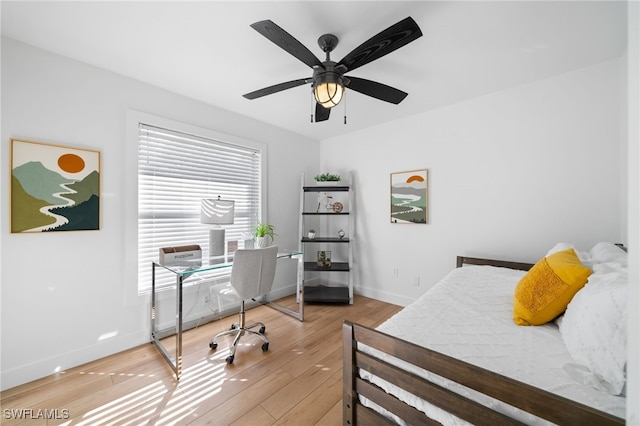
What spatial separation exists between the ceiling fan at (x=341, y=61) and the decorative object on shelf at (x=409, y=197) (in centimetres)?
142

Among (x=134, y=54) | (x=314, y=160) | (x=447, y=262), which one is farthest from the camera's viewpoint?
(x=314, y=160)

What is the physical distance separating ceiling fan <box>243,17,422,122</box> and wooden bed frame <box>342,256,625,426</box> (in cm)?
142

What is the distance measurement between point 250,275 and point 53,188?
5.34 feet

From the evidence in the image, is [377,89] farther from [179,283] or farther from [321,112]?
[179,283]

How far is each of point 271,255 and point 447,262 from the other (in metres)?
2.05

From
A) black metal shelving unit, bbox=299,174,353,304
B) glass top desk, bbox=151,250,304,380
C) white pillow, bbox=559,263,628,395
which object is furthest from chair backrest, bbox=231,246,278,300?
white pillow, bbox=559,263,628,395

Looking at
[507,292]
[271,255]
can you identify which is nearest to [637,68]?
[507,292]

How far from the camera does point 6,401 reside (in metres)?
1.63

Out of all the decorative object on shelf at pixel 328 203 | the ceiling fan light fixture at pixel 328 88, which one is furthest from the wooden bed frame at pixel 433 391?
the decorative object on shelf at pixel 328 203

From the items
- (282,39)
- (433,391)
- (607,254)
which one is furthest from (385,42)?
(607,254)

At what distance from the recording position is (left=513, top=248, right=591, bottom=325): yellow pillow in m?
1.22

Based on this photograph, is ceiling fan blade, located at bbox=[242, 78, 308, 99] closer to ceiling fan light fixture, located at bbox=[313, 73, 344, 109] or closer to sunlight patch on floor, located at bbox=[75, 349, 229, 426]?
ceiling fan light fixture, located at bbox=[313, 73, 344, 109]

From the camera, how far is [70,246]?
1.99 meters

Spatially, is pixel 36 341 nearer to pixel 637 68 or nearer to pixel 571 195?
pixel 637 68
